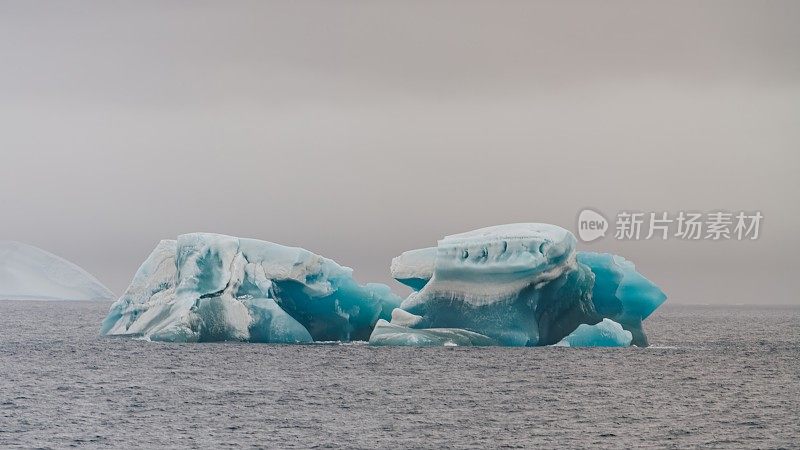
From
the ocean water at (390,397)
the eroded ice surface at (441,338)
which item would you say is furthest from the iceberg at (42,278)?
the eroded ice surface at (441,338)

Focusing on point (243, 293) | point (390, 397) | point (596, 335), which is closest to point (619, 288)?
point (596, 335)

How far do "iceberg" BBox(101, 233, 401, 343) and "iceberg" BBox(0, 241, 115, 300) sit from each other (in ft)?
163

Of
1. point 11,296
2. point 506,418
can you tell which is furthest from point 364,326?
point 11,296

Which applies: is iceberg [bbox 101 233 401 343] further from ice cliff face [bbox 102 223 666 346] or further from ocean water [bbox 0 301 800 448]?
ocean water [bbox 0 301 800 448]

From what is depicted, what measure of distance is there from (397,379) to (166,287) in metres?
6.82

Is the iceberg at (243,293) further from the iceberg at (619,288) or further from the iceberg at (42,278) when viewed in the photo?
the iceberg at (42,278)

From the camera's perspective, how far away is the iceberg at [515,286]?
21375 millimetres

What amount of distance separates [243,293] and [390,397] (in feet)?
21.3

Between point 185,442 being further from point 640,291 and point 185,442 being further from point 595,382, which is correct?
point 640,291

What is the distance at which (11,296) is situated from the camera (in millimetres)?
77188

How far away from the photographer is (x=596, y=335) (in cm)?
2280

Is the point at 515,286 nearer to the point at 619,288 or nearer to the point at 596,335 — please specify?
the point at 596,335

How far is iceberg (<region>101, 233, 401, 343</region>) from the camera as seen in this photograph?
22734 millimetres

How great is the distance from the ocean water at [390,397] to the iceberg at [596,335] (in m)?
0.54
